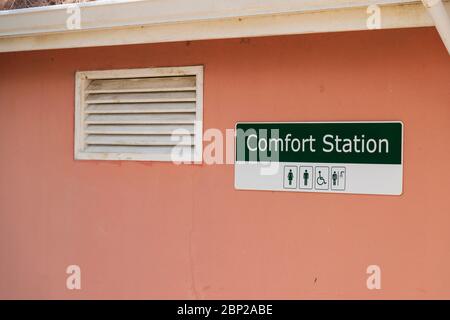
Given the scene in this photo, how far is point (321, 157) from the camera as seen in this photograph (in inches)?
168

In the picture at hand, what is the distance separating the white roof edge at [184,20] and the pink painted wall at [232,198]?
17.2 inches

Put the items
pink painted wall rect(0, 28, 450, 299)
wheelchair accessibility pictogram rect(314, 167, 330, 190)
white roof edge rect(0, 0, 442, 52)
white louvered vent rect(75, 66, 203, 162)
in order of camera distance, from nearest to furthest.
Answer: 1. white roof edge rect(0, 0, 442, 52)
2. pink painted wall rect(0, 28, 450, 299)
3. wheelchair accessibility pictogram rect(314, 167, 330, 190)
4. white louvered vent rect(75, 66, 203, 162)

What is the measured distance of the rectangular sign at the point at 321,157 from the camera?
4090 millimetres

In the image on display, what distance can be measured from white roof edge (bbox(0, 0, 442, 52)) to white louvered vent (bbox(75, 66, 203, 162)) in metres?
0.49

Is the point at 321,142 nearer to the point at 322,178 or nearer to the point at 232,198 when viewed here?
the point at 322,178

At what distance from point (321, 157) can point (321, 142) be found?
0.34 feet

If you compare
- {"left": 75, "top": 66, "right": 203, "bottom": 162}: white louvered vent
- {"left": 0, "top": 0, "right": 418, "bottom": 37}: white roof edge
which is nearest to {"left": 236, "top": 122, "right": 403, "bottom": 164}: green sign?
{"left": 75, "top": 66, "right": 203, "bottom": 162}: white louvered vent

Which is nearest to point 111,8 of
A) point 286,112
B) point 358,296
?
point 286,112

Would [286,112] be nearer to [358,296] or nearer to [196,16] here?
[196,16]

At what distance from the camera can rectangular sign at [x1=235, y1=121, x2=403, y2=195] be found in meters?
4.09

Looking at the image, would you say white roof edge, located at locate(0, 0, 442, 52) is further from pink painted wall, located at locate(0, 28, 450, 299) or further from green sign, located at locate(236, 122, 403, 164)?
green sign, located at locate(236, 122, 403, 164)

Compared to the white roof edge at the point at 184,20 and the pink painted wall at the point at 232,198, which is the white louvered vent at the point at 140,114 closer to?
the pink painted wall at the point at 232,198

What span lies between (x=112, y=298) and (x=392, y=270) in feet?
7.36

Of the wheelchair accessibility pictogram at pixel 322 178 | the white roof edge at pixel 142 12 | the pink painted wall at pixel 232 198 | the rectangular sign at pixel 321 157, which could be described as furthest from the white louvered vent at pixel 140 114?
the wheelchair accessibility pictogram at pixel 322 178
